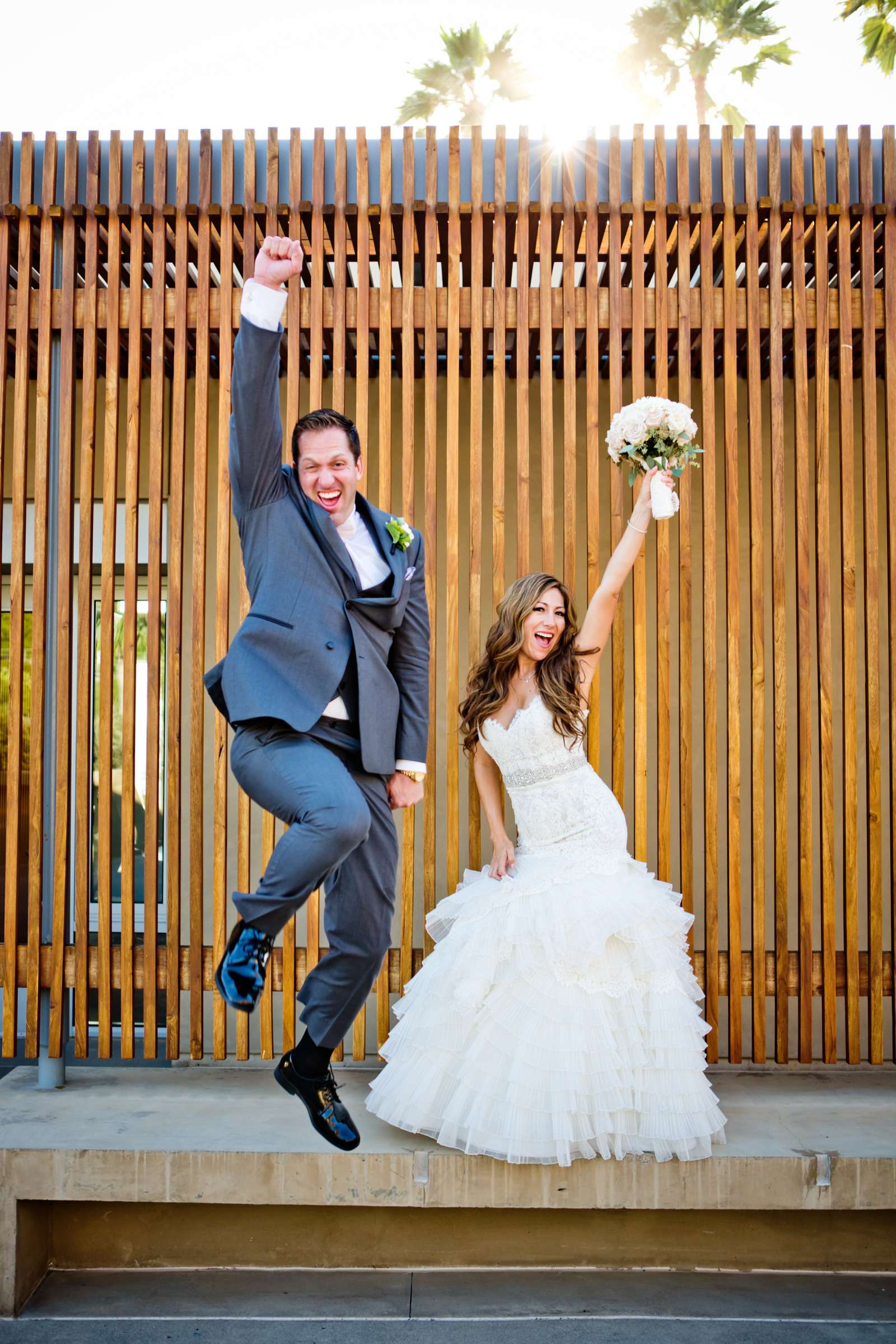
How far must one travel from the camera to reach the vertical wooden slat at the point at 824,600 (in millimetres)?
4598

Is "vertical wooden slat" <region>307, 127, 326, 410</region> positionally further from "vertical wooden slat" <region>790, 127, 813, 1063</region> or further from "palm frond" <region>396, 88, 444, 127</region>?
"palm frond" <region>396, 88, 444, 127</region>

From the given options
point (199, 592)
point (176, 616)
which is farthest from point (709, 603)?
point (176, 616)

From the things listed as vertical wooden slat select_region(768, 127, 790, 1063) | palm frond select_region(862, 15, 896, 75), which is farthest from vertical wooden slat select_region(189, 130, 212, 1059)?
palm frond select_region(862, 15, 896, 75)

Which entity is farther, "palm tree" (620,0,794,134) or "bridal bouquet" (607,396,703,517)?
"palm tree" (620,0,794,134)

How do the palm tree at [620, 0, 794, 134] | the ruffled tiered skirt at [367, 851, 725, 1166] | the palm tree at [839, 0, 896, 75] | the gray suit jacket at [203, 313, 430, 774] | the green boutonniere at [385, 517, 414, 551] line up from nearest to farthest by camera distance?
the gray suit jacket at [203, 313, 430, 774] → the green boutonniere at [385, 517, 414, 551] → the ruffled tiered skirt at [367, 851, 725, 1166] → the palm tree at [839, 0, 896, 75] → the palm tree at [620, 0, 794, 134]

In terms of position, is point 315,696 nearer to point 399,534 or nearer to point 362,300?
point 399,534

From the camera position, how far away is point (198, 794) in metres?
4.70

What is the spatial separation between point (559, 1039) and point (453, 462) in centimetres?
241

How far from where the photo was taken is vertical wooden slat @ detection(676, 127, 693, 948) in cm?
460

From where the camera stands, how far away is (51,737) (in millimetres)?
4801

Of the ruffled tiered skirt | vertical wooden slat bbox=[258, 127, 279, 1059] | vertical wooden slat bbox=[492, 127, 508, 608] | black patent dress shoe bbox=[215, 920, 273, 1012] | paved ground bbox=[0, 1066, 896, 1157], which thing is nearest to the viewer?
black patent dress shoe bbox=[215, 920, 273, 1012]

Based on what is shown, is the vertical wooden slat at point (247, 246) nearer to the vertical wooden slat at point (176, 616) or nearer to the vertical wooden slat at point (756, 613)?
the vertical wooden slat at point (176, 616)

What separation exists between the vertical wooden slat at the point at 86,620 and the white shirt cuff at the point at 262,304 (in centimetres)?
213

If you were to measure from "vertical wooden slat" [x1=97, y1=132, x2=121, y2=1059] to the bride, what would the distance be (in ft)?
4.29
